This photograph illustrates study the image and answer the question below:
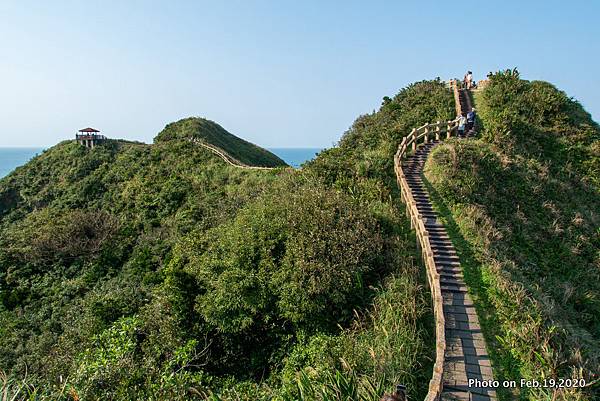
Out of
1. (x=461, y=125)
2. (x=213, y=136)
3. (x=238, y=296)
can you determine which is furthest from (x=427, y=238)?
(x=213, y=136)

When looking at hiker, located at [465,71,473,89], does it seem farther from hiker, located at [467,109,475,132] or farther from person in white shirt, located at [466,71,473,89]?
hiker, located at [467,109,475,132]

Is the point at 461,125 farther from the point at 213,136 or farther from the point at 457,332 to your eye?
the point at 213,136

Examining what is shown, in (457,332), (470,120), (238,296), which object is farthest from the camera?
(470,120)

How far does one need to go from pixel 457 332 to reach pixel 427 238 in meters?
3.61

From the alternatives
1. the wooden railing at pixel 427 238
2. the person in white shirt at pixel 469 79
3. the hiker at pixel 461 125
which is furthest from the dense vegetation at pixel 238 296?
the person in white shirt at pixel 469 79

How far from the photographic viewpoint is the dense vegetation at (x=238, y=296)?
10.8 m

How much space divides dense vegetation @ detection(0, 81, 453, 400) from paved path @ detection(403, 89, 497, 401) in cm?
64

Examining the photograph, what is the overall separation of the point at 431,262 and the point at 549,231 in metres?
9.68

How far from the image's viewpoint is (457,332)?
11.3m

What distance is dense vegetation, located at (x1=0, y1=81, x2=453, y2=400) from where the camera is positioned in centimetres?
1083

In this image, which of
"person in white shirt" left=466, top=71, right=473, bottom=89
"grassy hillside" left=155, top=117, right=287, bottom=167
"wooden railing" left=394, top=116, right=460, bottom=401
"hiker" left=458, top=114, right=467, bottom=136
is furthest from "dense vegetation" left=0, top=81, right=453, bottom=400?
"grassy hillside" left=155, top=117, right=287, bottom=167

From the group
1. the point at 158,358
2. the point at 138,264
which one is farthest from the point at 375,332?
the point at 138,264

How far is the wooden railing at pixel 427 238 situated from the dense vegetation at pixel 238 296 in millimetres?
513

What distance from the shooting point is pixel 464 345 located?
35.7 feet
